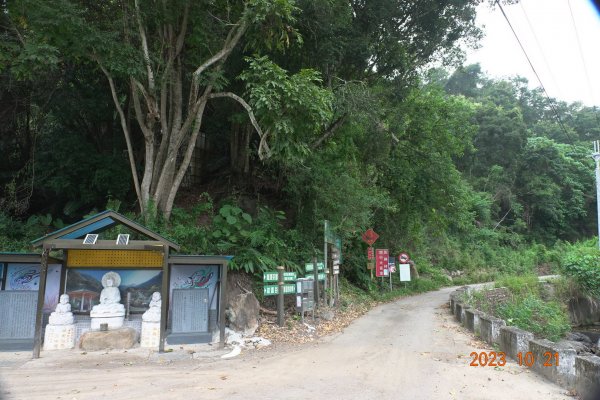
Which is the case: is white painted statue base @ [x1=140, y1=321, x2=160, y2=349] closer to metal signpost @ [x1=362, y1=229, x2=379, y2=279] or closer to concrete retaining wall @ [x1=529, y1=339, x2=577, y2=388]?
concrete retaining wall @ [x1=529, y1=339, x2=577, y2=388]

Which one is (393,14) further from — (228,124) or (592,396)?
(592,396)

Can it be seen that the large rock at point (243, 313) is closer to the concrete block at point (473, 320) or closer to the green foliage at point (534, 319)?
the concrete block at point (473, 320)

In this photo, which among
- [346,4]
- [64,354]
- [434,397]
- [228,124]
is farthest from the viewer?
[228,124]

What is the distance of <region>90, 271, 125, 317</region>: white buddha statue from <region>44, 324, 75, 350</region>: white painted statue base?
1.86ft

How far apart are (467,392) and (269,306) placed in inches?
260

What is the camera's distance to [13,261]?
8.47 metres

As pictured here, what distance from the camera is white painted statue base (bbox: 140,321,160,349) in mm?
8703

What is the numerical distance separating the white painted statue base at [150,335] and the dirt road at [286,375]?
300mm

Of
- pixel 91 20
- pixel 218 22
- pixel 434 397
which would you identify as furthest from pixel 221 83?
pixel 434 397

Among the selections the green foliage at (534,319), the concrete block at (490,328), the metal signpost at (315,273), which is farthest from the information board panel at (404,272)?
the concrete block at (490,328)

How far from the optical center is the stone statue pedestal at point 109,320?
8852 mm

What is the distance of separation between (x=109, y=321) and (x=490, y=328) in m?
8.32

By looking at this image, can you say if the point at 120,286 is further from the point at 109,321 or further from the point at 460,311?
the point at 460,311

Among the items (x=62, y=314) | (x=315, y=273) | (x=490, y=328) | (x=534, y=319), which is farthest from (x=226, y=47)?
(x=534, y=319)
